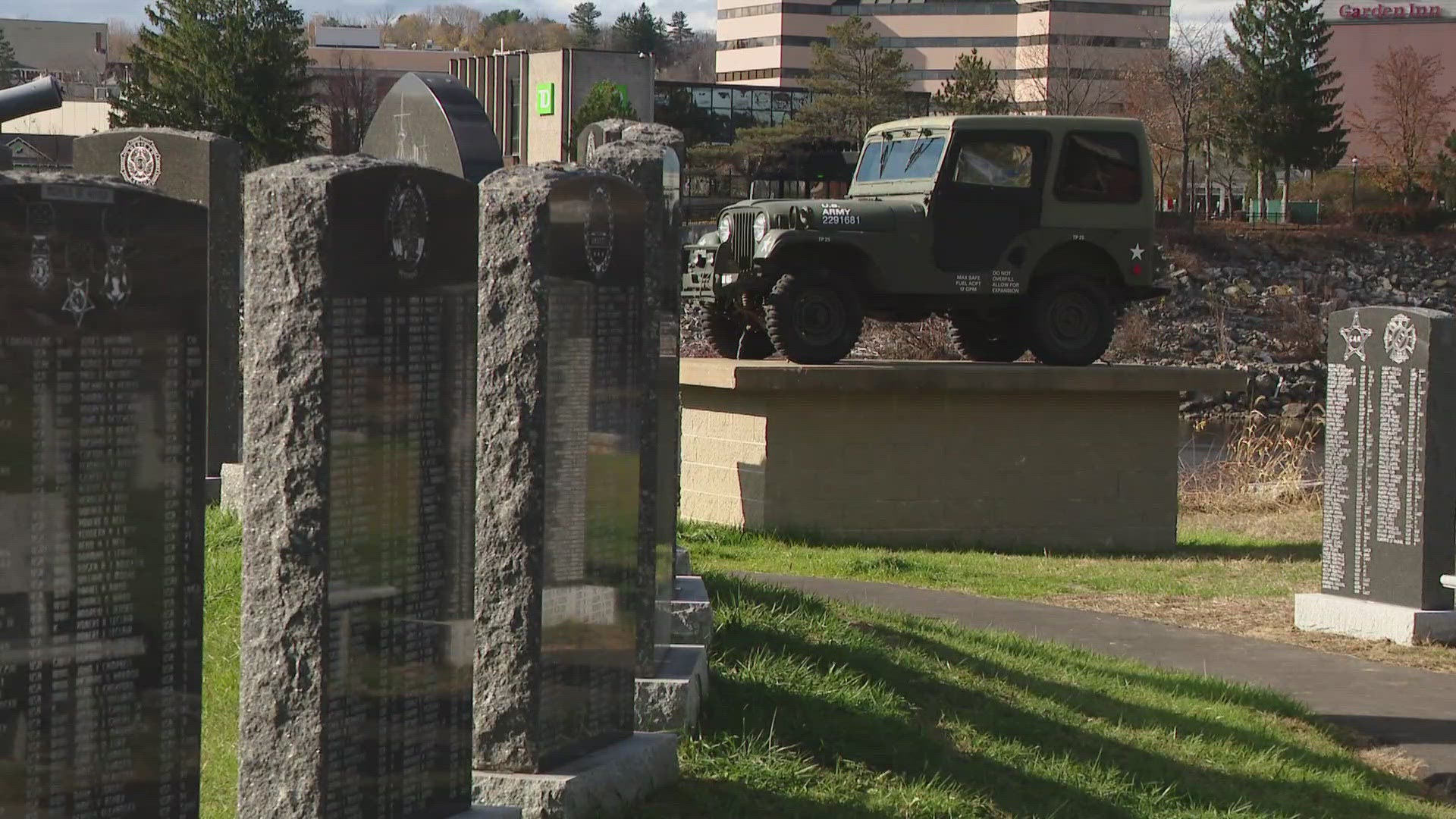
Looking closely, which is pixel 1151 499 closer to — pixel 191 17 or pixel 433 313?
pixel 433 313

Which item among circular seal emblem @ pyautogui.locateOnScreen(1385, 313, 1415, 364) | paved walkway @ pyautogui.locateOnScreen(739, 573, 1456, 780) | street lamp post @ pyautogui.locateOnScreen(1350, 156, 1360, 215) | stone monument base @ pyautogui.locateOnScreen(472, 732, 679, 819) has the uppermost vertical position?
street lamp post @ pyautogui.locateOnScreen(1350, 156, 1360, 215)

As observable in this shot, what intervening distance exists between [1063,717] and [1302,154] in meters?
57.8

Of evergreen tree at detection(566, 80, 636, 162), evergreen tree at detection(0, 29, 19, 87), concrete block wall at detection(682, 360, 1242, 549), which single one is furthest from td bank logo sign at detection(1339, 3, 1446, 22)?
concrete block wall at detection(682, 360, 1242, 549)

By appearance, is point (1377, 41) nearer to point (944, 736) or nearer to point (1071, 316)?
point (1071, 316)

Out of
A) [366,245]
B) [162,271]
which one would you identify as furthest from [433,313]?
[162,271]

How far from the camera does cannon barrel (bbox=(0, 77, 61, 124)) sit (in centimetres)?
797

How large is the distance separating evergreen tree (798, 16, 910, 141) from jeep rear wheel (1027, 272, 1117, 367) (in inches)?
1724

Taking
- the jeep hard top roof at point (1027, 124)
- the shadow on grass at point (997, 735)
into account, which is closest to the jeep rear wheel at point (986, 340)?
the jeep hard top roof at point (1027, 124)

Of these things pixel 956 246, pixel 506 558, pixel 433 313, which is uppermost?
pixel 956 246

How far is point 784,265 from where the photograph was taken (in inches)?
569

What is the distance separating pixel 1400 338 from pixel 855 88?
52.1m

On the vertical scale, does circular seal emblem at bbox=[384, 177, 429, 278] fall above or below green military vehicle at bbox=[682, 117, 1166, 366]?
below

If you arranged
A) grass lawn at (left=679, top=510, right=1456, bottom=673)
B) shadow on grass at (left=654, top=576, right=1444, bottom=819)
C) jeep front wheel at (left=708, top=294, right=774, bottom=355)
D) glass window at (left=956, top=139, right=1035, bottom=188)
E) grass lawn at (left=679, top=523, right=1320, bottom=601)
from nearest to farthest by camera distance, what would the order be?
shadow on grass at (left=654, top=576, right=1444, bottom=819)
grass lawn at (left=679, top=510, right=1456, bottom=673)
grass lawn at (left=679, top=523, right=1320, bottom=601)
glass window at (left=956, top=139, right=1035, bottom=188)
jeep front wheel at (left=708, top=294, right=774, bottom=355)

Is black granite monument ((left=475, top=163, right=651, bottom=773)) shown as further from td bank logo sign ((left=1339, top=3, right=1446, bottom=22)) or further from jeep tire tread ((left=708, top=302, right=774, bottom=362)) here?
td bank logo sign ((left=1339, top=3, right=1446, bottom=22))
